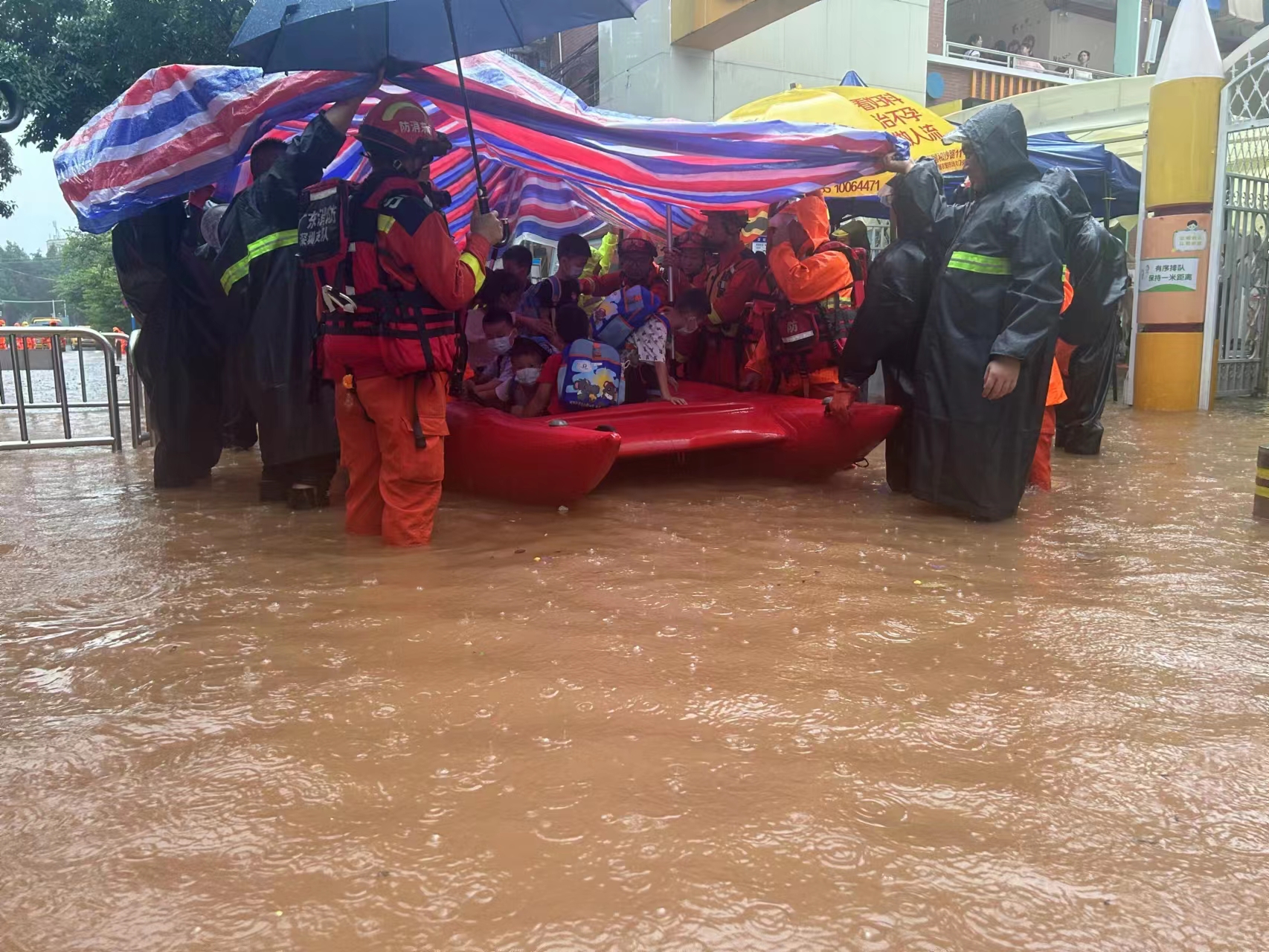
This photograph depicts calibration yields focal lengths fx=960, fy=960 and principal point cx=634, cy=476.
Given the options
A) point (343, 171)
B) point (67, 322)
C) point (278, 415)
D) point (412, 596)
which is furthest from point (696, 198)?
point (67, 322)

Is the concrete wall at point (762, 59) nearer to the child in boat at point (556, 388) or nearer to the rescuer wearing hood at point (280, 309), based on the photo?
the child in boat at point (556, 388)

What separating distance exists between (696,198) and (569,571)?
323 centimetres

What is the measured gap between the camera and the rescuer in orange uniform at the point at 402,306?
358 cm

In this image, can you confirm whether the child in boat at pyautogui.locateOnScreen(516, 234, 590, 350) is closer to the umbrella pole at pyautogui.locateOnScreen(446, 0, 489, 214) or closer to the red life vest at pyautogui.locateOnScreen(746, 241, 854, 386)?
the red life vest at pyautogui.locateOnScreen(746, 241, 854, 386)

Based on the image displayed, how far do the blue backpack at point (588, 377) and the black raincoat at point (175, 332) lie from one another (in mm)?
1887

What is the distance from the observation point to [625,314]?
568 centimetres

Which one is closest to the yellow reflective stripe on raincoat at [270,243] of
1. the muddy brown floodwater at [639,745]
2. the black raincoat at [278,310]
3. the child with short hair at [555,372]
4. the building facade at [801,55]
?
the black raincoat at [278,310]

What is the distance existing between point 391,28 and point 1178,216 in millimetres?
8091

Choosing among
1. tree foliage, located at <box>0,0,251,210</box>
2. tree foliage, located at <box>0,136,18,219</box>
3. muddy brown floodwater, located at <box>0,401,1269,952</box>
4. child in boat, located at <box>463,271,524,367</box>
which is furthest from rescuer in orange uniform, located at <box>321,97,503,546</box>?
tree foliage, located at <box>0,136,18,219</box>

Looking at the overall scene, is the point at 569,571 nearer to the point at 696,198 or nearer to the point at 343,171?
the point at 696,198

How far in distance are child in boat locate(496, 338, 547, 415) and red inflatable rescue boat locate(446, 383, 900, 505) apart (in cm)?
69

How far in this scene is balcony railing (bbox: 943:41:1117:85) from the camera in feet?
53.5

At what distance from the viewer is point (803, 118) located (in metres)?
6.54

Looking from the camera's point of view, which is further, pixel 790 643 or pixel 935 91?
pixel 935 91
